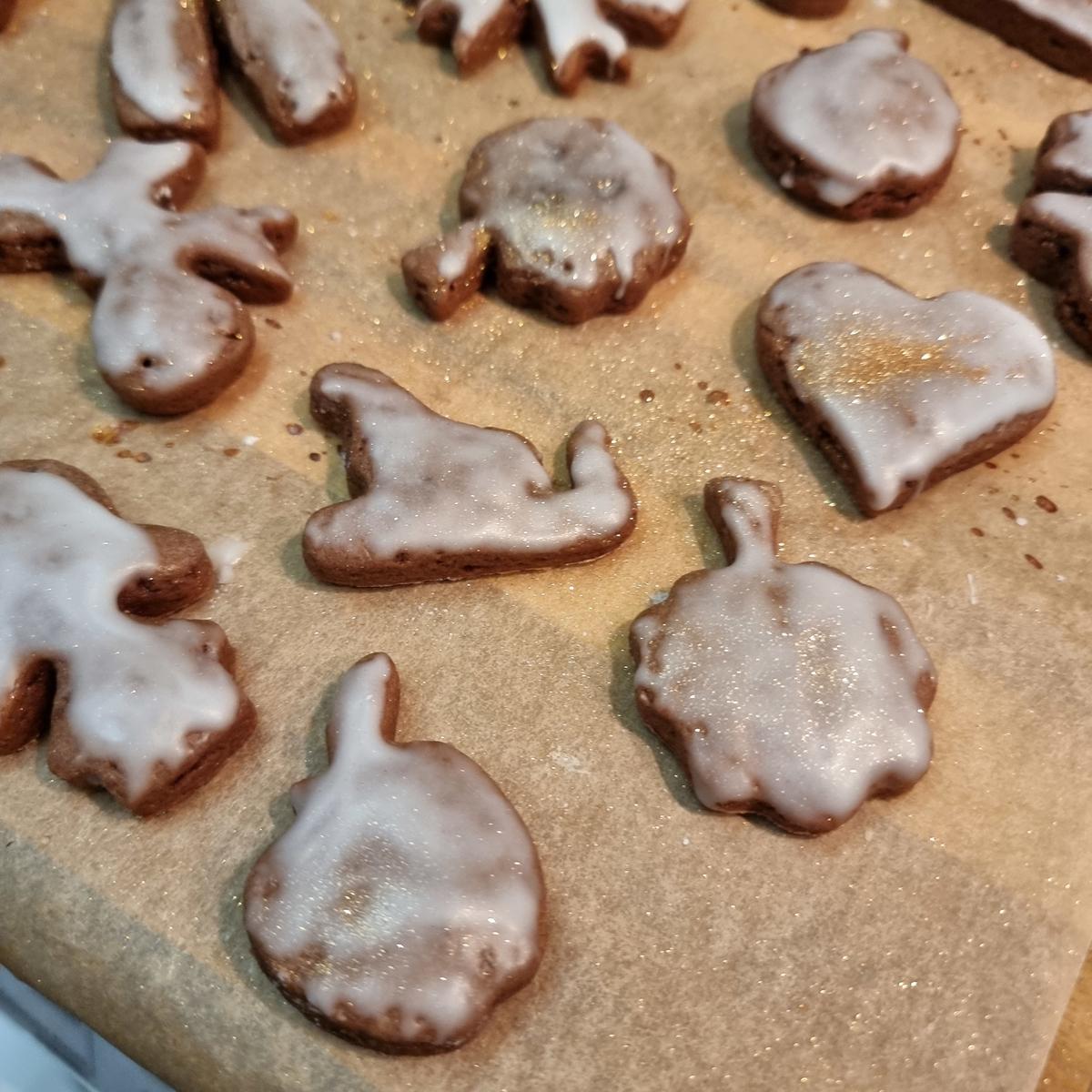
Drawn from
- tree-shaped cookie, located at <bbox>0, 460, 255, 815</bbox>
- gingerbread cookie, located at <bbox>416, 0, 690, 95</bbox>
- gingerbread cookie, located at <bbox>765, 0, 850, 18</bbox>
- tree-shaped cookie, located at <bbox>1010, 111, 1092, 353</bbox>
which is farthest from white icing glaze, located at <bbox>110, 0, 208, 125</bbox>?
tree-shaped cookie, located at <bbox>1010, 111, 1092, 353</bbox>

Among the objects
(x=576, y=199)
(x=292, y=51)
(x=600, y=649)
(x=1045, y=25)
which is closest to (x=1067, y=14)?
(x=1045, y=25)

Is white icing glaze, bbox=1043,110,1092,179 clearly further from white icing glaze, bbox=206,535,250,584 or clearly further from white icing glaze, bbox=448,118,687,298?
white icing glaze, bbox=206,535,250,584

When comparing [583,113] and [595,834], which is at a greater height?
[583,113]

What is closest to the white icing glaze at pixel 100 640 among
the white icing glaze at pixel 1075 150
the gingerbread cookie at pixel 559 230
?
the gingerbread cookie at pixel 559 230

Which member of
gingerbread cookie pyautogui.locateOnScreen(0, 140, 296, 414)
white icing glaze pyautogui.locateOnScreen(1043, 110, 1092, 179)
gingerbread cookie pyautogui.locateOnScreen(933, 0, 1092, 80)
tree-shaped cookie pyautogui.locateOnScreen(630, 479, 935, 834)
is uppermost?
gingerbread cookie pyautogui.locateOnScreen(933, 0, 1092, 80)

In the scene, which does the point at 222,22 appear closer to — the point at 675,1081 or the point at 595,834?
the point at 595,834

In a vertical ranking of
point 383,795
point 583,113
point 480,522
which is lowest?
point 383,795

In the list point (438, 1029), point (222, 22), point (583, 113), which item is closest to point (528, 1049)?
point (438, 1029)
